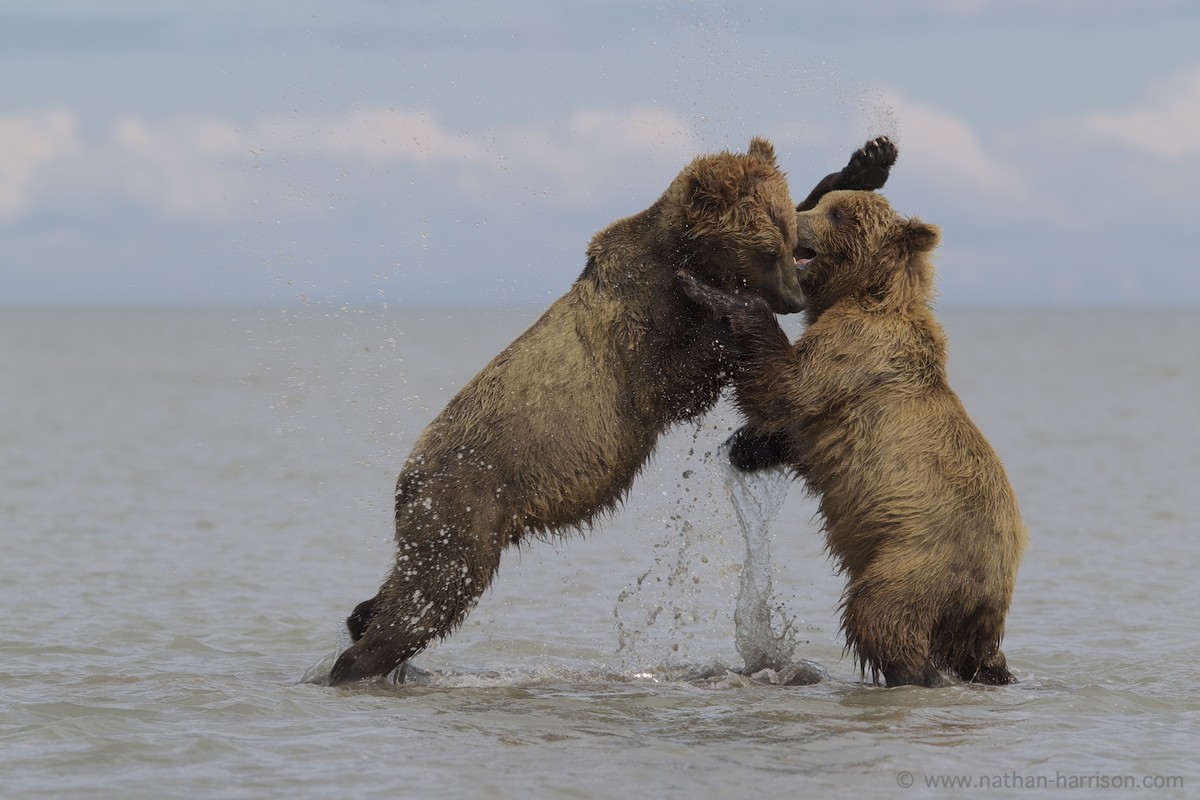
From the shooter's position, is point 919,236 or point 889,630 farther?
point 919,236

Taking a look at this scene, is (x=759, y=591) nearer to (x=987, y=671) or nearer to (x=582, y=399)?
(x=987, y=671)

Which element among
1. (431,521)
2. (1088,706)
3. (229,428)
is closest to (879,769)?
(1088,706)

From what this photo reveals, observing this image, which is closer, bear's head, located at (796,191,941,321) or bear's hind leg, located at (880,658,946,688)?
bear's hind leg, located at (880,658,946,688)

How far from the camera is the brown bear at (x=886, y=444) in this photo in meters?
6.77

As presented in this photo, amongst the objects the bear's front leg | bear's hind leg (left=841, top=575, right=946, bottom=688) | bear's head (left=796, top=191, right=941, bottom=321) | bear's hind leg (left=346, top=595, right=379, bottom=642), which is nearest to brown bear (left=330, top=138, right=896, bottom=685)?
bear's hind leg (left=346, top=595, right=379, bottom=642)

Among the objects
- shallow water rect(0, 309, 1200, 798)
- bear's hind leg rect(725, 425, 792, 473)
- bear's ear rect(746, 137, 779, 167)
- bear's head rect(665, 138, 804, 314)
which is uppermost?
bear's ear rect(746, 137, 779, 167)

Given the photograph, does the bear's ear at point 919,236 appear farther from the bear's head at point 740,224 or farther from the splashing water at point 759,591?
the splashing water at point 759,591

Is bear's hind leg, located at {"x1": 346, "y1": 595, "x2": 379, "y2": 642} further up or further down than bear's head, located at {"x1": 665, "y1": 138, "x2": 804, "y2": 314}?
further down

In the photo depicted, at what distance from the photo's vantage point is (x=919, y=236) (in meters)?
7.29

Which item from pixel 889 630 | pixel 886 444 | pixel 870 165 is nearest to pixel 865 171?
pixel 870 165

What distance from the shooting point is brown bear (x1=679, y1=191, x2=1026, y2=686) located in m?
6.77

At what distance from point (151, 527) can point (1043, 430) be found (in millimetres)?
15150

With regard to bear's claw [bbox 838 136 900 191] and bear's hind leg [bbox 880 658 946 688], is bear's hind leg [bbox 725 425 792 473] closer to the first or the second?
bear's hind leg [bbox 880 658 946 688]

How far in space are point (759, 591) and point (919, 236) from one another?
6.76 feet
